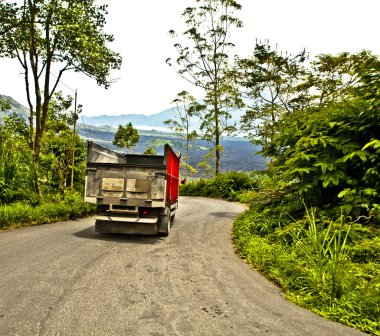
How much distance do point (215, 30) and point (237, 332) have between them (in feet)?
103

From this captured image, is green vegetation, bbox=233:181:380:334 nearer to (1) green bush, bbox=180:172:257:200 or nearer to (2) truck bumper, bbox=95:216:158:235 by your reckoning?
(2) truck bumper, bbox=95:216:158:235

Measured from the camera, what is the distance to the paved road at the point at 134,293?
137 inches

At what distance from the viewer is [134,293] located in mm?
4539

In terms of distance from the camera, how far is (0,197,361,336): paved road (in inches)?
137

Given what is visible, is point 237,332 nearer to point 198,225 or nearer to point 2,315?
point 2,315

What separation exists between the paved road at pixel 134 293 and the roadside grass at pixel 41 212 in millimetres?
1536

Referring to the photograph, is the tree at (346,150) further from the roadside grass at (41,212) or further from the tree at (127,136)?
the tree at (127,136)

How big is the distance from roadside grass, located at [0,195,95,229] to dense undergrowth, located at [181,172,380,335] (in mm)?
6594

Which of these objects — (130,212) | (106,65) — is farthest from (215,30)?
(130,212)

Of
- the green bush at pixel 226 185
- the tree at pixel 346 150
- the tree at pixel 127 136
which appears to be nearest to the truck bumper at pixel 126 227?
the tree at pixel 346 150

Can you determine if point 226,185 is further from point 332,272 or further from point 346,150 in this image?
point 332,272

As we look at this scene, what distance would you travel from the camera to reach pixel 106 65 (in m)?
14.1

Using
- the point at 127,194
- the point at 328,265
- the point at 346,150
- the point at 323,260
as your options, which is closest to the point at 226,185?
the point at 127,194

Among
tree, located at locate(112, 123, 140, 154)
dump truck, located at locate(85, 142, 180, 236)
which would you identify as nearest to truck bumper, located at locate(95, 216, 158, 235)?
dump truck, located at locate(85, 142, 180, 236)
